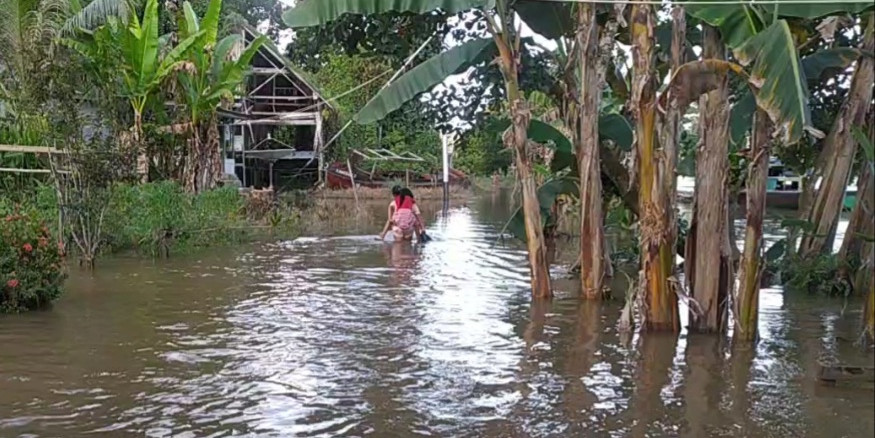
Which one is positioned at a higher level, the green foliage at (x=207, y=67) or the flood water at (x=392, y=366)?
the green foliage at (x=207, y=67)

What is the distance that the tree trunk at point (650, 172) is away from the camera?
829 cm

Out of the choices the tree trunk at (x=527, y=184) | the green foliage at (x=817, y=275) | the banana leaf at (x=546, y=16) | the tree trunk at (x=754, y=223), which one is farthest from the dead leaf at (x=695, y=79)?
the green foliage at (x=817, y=275)

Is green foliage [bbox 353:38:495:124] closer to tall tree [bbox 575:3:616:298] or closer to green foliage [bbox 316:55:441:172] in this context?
tall tree [bbox 575:3:616:298]

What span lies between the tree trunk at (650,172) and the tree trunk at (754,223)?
0.72m

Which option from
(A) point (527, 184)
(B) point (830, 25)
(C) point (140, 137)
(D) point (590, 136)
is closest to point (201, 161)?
(C) point (140, 137)


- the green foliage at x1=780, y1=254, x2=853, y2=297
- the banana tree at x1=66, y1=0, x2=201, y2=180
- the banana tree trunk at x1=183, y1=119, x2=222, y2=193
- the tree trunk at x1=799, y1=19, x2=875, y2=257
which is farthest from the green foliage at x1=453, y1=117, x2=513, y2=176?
the tree trunk at x1=799, y1=19, x2=875, y2=257

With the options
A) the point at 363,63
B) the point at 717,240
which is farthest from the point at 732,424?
the point at 363,63

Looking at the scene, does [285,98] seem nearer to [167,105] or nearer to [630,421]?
[167,105]

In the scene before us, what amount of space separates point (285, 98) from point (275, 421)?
24112 mm

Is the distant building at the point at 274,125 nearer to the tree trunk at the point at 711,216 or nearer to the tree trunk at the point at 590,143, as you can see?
the tree trunk at the point at 590,143

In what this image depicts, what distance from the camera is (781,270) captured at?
13.1 meters

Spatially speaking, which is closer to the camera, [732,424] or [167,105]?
[732,424]

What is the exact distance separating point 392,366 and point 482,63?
15.6 ft

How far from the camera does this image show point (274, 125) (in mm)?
30516
